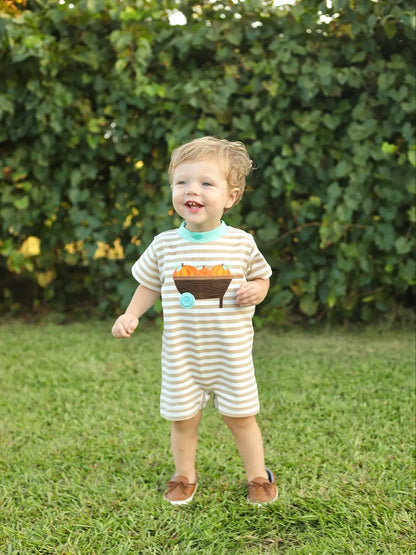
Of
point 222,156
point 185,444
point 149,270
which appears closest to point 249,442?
point 185,444

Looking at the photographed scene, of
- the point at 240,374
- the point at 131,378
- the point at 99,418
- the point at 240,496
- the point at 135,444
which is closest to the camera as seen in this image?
the point at 240,374

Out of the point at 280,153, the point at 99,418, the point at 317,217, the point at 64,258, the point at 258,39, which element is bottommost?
the point at 99,418

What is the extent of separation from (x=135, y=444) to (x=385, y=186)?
7.61ft

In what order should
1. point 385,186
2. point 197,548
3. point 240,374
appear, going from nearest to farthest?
Result: point 197,548 < point 240,374 < point 385,186

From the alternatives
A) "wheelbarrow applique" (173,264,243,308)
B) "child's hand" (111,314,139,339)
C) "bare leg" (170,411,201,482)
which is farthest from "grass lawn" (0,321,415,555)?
"wheelbarrow applique" (173,264,243,308)

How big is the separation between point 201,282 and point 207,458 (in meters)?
0.90

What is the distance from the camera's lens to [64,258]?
187 inches

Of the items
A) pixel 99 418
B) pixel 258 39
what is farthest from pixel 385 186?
pixel 99 418

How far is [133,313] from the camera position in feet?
6.81

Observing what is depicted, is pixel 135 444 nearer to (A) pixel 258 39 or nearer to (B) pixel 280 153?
(B) pixel 280 153

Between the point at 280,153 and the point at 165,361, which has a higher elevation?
the point at 280,153

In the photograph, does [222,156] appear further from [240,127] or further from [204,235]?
[240,127]

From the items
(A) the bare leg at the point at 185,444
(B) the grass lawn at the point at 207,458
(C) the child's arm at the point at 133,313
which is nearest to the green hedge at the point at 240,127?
(B) the grass lawn at the point at 207,458

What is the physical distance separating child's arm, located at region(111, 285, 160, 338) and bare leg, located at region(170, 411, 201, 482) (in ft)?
1.28
